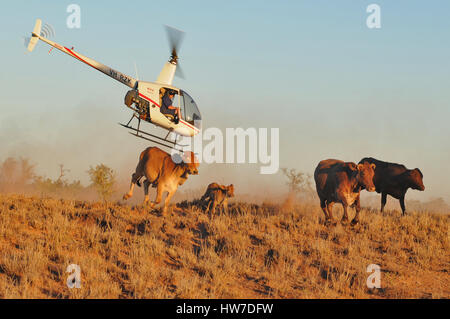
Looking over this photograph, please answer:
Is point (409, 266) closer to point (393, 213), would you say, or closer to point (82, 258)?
point (393, 213)

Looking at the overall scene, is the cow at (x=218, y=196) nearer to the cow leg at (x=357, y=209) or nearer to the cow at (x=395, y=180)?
the cow leg at (x=357, y=209)

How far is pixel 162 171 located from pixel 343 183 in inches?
258

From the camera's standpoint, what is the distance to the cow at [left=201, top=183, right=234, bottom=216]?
1761 centimetres

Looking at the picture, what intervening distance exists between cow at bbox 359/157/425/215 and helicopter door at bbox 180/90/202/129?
25.6 feet

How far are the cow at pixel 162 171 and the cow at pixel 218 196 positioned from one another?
1256 mm

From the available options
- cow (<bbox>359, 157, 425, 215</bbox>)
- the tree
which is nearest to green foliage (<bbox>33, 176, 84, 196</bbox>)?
the tree

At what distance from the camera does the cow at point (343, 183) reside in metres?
16.0

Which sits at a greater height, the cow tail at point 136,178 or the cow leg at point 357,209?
the cow tail at point 136,178

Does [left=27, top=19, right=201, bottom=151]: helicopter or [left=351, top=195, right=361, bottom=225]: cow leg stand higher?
[left=27, top=19, right=201, bottom=151]: helicopter

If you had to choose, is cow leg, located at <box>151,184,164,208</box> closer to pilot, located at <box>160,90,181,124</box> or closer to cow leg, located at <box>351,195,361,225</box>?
pilot, located at <box>160,90,181,124</box>

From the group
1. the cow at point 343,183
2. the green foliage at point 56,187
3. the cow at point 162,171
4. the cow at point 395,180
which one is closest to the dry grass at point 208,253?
the cow at point 343,183
